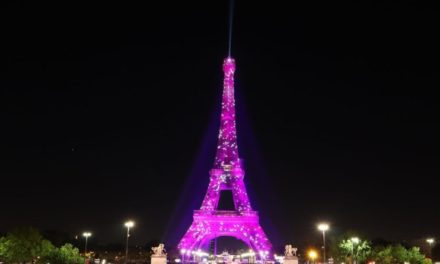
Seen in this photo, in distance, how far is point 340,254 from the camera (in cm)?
8062

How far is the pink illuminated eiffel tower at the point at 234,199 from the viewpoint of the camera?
3342 inches

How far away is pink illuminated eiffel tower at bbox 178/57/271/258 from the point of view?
84875 mm

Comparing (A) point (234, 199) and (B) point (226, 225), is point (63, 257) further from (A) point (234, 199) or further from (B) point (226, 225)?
(A) point (234, 199)

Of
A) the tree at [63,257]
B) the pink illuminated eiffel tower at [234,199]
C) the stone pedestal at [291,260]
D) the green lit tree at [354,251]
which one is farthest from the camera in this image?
the pink illuminated eiffel tower at [234,199]

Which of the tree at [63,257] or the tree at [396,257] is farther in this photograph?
the tree at [396,257]

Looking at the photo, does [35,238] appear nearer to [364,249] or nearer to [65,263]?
[65,263]

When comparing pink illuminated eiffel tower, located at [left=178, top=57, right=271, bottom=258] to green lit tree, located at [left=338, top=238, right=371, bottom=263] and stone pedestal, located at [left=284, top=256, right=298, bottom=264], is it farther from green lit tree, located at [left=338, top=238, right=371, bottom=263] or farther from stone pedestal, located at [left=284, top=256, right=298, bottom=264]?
stone pedestal, located at [left=284, top=256, right=298, bottom=264]

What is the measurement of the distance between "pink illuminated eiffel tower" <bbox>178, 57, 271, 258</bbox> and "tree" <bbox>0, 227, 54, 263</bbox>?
69.0 feet

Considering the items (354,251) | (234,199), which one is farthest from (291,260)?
(234,199)

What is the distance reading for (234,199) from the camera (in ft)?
292

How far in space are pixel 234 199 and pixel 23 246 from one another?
34720mm

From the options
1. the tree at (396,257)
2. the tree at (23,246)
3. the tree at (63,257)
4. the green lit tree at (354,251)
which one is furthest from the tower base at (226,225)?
the tree at (23,246)

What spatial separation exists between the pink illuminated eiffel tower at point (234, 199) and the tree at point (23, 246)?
2102 cm

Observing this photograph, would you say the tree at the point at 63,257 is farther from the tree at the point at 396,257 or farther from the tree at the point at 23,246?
the tree at the point at 396,257
